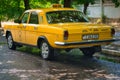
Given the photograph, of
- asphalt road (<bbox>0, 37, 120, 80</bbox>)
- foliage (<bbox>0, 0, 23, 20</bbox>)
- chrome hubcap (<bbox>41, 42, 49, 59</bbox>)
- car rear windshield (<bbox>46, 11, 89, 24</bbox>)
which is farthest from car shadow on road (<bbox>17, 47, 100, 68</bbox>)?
foliage (<bbox>0, 0, 23, 20</bbox>)

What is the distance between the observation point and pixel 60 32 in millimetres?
11211

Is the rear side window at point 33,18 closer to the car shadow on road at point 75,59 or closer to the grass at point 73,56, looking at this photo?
the car shadow on road at point 75,59

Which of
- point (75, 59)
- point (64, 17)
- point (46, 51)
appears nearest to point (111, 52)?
point (75, 59)

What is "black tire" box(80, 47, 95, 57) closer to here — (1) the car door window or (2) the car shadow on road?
(2) the car shadow on road

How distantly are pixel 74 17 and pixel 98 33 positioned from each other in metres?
1.54

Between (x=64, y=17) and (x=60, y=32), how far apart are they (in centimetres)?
162

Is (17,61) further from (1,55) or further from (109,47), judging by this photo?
(109,47)

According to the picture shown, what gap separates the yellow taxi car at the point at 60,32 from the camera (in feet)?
36.9

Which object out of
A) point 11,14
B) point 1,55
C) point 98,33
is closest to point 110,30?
point 98,33

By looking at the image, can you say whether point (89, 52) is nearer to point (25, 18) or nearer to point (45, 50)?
point (45, 50)

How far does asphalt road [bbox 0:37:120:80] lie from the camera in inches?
364

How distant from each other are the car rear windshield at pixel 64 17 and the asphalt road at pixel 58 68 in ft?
4.01

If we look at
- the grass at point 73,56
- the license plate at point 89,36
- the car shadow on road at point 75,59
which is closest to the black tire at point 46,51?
the car shadow on road at point 75,59

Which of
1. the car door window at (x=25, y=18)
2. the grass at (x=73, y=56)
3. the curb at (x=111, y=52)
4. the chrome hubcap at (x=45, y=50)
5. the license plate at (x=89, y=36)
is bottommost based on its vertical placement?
the grass at (x=73, y=56)
